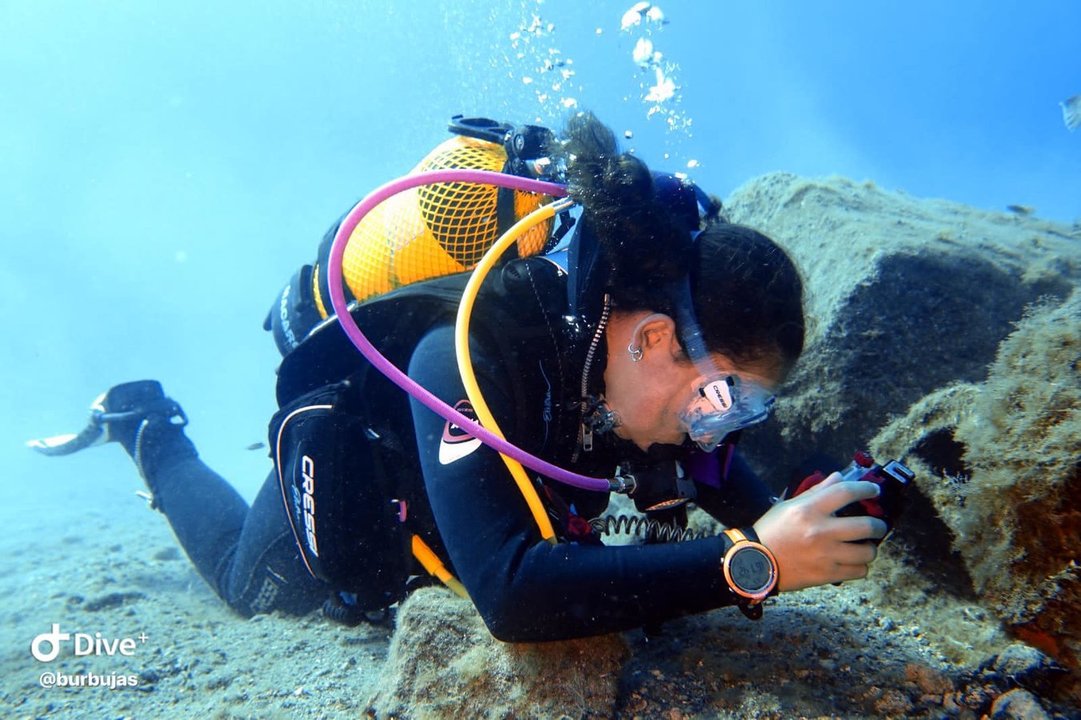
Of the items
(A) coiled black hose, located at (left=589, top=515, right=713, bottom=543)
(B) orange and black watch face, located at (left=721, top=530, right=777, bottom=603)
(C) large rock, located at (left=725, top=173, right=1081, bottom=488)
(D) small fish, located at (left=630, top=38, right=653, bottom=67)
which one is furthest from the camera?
(D) small fish, located at (left=630, top=38, right=653, bottom=67)

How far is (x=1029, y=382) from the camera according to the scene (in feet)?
6.61

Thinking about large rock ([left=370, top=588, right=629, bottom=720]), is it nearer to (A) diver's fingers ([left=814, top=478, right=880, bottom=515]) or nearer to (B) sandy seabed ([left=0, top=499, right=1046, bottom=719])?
(B) sandy seabed ([left=0, top=499, right=1046, bottom=719])

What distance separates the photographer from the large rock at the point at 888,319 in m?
3.62

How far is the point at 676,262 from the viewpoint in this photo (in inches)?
74.9

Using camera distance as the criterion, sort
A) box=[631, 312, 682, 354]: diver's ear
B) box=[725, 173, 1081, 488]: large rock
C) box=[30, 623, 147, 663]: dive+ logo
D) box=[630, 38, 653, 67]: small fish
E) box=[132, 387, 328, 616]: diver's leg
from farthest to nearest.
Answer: box=[630, 38, 653, 67]: small fish
box=[132, 387, 328, 616]: diver's leg
box=[725, 173, 1081, 488]: large rock
box=[30, 623, 147, 663]: dive+ logo
box=[631, 312, 682, 354]: diver's ear

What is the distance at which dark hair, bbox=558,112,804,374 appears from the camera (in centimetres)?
184

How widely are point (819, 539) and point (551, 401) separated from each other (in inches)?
38.0

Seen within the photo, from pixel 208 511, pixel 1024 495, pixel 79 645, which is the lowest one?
pixel 79 645

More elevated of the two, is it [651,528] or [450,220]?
[450,220]

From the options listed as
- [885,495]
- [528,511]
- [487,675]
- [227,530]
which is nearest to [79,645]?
[227,530]

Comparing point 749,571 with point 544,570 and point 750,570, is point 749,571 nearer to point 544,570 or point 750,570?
point 750,570

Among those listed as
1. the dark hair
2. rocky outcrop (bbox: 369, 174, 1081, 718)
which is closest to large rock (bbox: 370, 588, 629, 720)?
rocky outcrop (bbox: 369, 174, 1081, 718)

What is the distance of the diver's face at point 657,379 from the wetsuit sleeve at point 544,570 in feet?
1.79

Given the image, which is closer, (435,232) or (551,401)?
(551,401)
